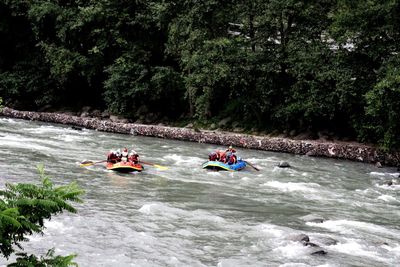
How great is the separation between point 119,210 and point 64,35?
96.3 feet

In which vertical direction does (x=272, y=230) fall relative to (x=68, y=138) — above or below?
below

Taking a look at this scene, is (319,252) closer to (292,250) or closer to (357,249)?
(292,250)

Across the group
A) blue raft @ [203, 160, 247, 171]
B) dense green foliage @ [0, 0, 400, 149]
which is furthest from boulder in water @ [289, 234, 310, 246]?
dense green foliage @ [0, 0, 400, 149]

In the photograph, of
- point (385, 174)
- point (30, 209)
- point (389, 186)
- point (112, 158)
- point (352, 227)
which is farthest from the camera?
point (385, 174)

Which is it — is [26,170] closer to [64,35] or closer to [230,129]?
[230,129]

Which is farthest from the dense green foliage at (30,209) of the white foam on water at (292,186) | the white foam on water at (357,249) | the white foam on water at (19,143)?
the white foam on water at (19,143)

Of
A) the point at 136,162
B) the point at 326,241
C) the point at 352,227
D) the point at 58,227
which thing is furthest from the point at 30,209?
the point at 136,162

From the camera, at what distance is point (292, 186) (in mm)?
19375

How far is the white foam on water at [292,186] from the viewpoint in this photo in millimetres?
18891

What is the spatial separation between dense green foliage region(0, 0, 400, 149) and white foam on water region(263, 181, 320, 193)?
808 centimetres

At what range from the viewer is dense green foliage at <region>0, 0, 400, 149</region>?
28.5 metres

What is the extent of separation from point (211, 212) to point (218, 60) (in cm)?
1964

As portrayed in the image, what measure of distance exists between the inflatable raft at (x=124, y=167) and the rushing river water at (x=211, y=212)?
Result: 0.99ft

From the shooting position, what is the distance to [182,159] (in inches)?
968
